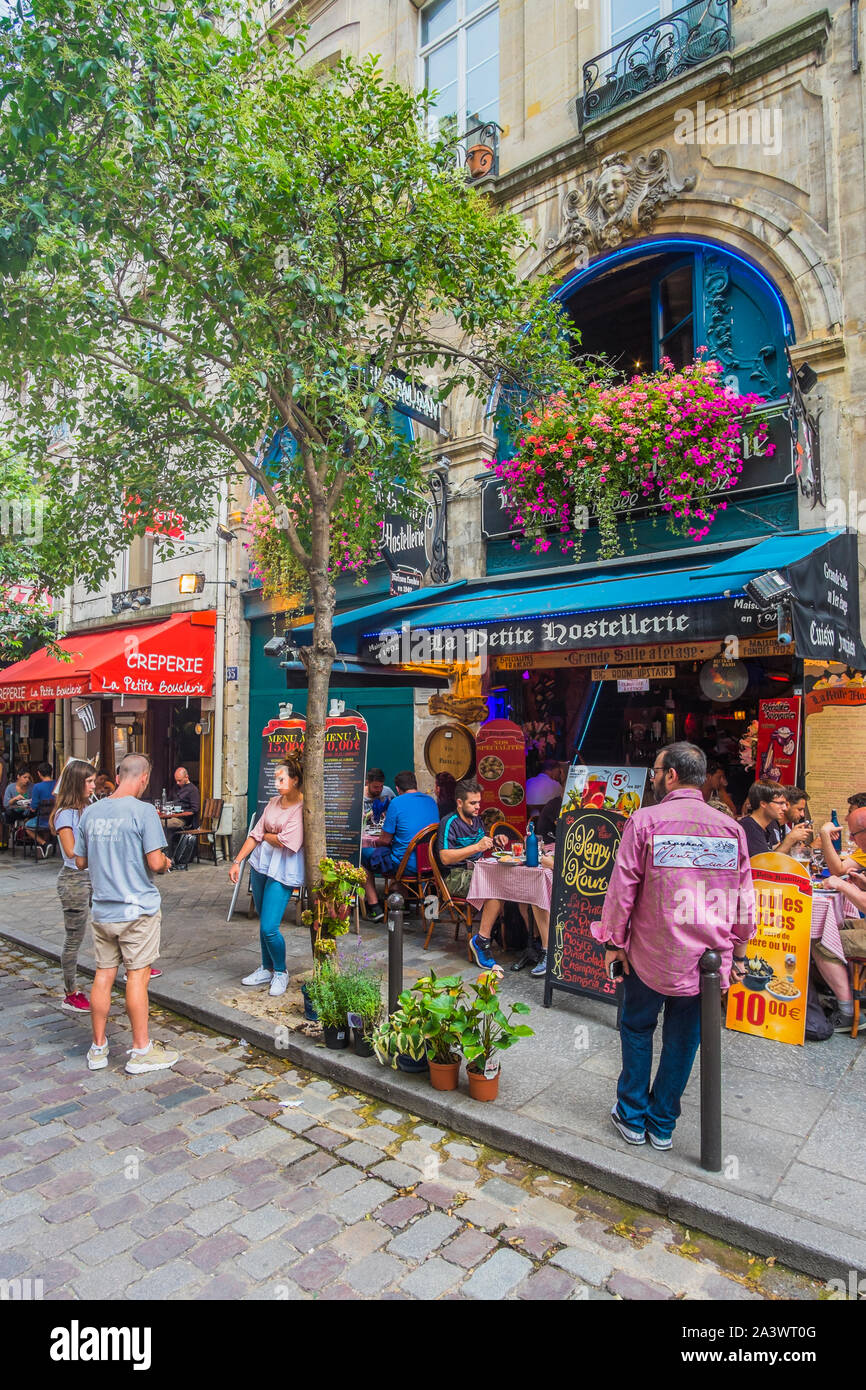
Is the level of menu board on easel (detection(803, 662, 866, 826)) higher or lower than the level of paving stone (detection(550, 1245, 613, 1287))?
higher

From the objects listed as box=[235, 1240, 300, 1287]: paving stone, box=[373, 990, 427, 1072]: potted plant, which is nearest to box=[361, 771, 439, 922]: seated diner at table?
box=[373, 990, 427, 1072]: potted plant

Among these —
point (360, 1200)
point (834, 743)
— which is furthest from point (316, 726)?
point (834, 743)

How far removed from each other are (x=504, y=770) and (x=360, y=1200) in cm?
537

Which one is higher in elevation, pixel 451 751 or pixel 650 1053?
pixel 451 751

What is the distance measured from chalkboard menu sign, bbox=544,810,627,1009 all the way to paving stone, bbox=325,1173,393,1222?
2.07 meters

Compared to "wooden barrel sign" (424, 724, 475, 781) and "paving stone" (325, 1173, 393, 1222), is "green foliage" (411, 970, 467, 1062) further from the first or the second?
"wooden barrel sign" (424, 724, 475, 781)

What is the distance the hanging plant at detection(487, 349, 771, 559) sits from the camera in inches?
273

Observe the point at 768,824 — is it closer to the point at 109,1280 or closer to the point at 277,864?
the point at 277,864

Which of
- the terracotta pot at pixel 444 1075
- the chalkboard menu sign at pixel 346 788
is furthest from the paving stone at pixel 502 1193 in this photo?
the chalkboard menu sign at pixel 346 788

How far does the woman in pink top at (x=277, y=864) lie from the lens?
18.6ft

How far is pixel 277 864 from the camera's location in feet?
18.9

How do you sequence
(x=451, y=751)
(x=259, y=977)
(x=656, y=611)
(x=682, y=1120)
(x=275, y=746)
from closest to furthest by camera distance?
1. (x=682, y=1120)
2. (x=656, y=611)
3. (x=259, y=977)
4. (x=275, y=746)
5. (x=451, y=751)
